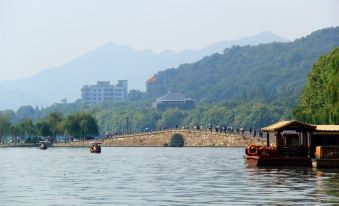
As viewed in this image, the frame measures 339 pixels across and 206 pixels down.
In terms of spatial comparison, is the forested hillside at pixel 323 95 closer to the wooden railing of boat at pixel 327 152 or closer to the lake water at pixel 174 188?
the wooden railing of boat at pixel 327 152

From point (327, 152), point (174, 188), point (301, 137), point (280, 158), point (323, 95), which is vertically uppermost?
point (323, 95)

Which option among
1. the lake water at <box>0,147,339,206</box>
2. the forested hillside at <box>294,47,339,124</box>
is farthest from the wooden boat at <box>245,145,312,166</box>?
the forested hillside at <box>294,47,339,124</box>

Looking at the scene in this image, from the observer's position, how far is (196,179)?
217 feet

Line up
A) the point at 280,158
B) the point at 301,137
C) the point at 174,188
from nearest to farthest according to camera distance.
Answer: the point at 174,188, the point at 280,158, the point at 301,137

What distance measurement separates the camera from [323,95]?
5659 inches

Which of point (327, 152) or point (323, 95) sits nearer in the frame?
point (327, 152)

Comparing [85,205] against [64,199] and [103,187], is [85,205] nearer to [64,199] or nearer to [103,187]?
[64,199]

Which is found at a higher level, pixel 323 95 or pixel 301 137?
pixel 323 95

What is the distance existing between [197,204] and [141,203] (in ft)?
9.63

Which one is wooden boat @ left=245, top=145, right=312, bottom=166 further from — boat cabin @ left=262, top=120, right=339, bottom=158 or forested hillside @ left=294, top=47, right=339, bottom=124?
forested hillside @ left=294, top=47, right=339, bottom=124

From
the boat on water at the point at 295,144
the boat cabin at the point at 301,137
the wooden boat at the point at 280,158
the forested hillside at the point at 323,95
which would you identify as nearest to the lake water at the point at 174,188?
the wooden boat at the point at 280,158

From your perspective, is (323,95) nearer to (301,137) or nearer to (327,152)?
(301,137)

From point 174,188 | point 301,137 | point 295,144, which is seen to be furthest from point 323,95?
point 174,188

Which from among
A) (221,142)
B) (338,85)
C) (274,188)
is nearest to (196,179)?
(274,188)
